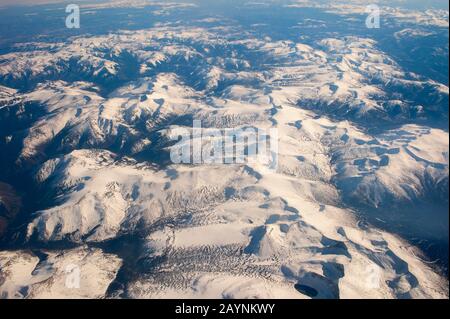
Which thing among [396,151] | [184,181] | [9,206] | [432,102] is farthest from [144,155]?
[432,102]

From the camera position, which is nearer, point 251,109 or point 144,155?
point 144,155

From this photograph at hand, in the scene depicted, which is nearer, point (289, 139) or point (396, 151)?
point (396, 151)

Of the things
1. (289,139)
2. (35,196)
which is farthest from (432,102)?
(35,196)

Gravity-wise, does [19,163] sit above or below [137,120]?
below

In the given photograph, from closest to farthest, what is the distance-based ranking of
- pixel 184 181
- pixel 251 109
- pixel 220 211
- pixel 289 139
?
pixel 220 211 < pixel 184 181 < pixel 289 139 < pixel 251 109

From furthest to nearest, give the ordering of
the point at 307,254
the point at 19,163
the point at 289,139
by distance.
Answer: the point at 19,163
the point at 289,139
the point at 307,254

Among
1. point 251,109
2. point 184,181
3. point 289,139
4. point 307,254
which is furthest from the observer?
point 251,109

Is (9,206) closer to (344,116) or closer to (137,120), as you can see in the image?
(137,120)

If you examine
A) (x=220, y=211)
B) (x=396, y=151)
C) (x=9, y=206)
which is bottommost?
(x=9, y=206)

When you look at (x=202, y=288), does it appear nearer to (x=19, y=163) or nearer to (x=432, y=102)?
(x=19, y=163)
